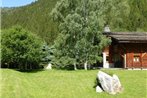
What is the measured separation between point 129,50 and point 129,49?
0.15m

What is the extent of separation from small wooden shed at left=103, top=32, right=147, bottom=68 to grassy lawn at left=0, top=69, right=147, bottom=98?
13.4 m

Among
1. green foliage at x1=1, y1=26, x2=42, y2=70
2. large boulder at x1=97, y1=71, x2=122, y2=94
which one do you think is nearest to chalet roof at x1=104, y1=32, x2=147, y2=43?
green foliage at x1=1, y1=26, x2=42, y2=70

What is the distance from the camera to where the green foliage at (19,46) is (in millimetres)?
46906

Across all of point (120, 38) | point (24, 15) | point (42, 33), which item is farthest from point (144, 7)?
point (120, 38)

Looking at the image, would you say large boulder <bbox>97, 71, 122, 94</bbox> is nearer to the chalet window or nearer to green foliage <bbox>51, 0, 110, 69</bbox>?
green foliage <bbox>51, 0, 110, 69</bbox>

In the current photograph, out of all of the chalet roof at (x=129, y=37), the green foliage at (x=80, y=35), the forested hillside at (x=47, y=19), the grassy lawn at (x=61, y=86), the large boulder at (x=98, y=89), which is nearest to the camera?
the grassy lawn at (x=61, y=86)

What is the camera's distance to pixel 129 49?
5491cm

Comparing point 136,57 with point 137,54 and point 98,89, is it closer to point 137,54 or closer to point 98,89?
point 137,54

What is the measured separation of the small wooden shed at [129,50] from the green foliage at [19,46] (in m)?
12.3

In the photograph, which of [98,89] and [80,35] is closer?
[98,89]

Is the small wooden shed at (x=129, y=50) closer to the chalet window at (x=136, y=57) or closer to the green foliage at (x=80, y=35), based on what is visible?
the chalet window at (x=136, y=57)

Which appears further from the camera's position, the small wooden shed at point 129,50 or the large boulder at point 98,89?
the small wooden shed at point 129,50

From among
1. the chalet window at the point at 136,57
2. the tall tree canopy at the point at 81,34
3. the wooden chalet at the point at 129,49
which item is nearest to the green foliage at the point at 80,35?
the tall tree canopy at the point at 81,34

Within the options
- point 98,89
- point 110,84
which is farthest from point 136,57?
point 110,84
